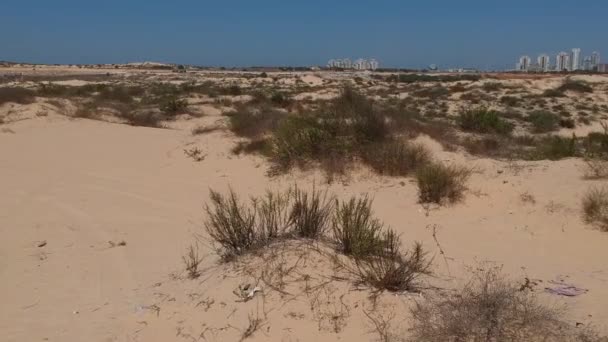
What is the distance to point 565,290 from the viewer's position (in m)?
4.39

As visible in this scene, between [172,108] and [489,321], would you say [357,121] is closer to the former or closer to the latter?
[489,321]

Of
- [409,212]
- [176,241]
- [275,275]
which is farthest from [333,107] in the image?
[275,275]

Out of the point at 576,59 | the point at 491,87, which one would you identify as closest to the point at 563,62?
the point at 576,59

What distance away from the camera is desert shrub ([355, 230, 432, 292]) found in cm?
387

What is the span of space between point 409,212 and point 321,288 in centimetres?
332

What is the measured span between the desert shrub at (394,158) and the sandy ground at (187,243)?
9.6 inches

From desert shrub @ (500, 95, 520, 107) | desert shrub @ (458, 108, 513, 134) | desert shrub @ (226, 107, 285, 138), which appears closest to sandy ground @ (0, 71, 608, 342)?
desert shrub @ (226, 107, 285, 138)

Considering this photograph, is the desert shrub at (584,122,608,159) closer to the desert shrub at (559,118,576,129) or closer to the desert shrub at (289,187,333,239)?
the desert shrub at (289,187,333,239)

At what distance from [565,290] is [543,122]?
1603 centimetres

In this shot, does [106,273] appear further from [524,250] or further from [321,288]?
[524,250]

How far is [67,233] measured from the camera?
20.5 feet

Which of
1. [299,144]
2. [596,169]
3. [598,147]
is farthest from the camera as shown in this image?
[598,147]

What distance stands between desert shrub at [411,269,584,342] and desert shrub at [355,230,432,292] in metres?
0.30

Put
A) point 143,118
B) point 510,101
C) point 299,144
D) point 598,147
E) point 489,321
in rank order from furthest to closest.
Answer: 1. point 510,101
2. point 143,118
3. point 598,147
4. point 299,144
5. point 489,321
